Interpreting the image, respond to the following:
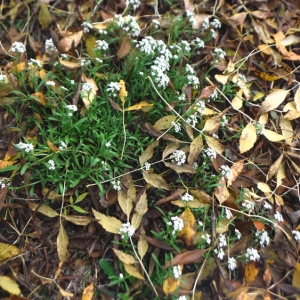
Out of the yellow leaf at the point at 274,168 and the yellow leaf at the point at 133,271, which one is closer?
the yellow leaf at the point at 133,271

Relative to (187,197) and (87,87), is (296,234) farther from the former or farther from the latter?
(87,87)

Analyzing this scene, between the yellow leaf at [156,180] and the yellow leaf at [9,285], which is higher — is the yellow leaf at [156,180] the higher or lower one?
the higher one

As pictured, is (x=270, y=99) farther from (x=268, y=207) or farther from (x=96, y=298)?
(x=96, y=298)

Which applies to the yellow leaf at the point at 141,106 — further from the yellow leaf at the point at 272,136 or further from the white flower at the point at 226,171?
the yellow leaf at the point at 272,136

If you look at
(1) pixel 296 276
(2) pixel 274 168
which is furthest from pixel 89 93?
(1) pixel 296 276

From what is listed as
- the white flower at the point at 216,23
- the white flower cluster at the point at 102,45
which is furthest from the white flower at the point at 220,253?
the white flower at the point at 216,23
